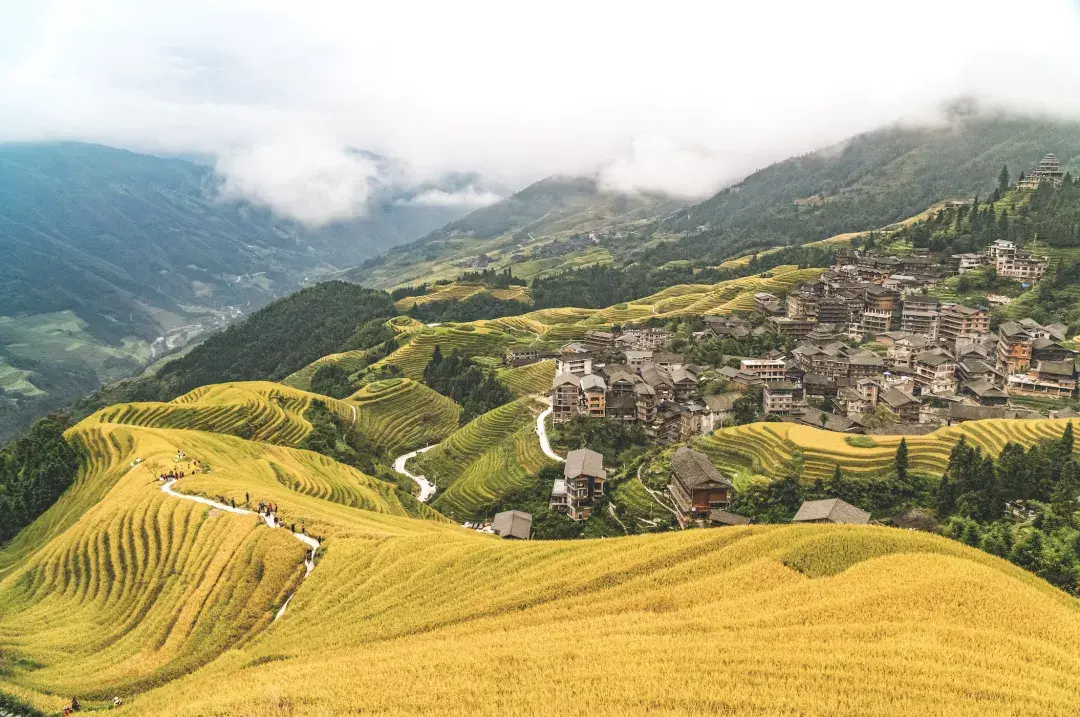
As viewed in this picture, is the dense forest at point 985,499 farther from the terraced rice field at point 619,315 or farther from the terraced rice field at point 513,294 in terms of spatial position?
the terraced rice field at point 513,294

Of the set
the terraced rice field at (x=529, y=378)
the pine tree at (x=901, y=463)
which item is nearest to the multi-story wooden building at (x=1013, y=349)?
the pine tree at (x=901, y=463)

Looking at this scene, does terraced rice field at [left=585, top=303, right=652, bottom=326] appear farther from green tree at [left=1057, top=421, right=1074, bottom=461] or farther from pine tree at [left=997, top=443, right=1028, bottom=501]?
pine tree at [left=997, top=443, right=1028, bottom=501]

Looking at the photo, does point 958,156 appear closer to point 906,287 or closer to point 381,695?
point 906,287

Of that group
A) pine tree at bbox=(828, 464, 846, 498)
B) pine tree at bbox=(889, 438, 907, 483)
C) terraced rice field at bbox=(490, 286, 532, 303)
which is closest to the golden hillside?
pine tree at bbox=(828, 464, 846, 498)

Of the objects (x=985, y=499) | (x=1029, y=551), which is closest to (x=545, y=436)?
(x=985, y=499)

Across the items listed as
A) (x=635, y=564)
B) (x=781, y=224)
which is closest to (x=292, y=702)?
(x=635, y=564)

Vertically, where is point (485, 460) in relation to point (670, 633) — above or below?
below

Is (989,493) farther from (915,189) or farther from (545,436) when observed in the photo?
(915,189)

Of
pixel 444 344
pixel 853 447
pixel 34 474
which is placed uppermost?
pixel 444 344
